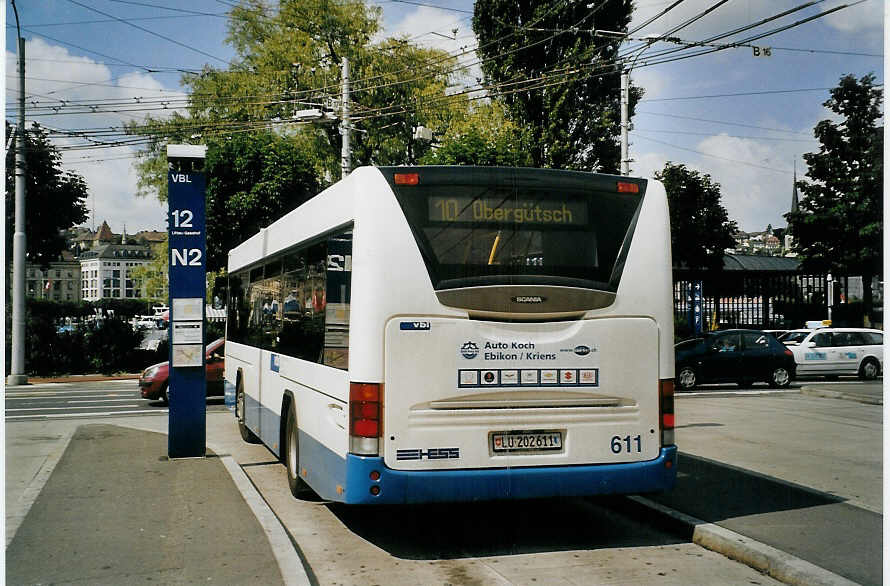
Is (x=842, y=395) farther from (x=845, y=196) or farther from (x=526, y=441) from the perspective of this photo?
(x=526, y=441)

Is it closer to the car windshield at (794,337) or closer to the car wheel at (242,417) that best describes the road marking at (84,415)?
the car wheel at (242,417)

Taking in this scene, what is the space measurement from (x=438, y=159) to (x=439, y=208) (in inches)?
829

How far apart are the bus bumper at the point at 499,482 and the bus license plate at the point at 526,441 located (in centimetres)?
15

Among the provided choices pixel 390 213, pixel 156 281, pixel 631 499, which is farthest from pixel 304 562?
pixel 156 281

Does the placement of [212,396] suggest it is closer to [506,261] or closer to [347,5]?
[506,261]

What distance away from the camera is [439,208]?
6984mm

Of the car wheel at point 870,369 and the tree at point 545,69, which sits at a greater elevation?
the tree at point 545,69

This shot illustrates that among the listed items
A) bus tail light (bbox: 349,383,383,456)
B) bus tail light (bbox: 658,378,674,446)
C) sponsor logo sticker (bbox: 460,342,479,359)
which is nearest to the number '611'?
bus tail light (bbox: 658,378,674,446)

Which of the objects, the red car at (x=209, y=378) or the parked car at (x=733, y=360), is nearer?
the red car at (x=209, y=378)

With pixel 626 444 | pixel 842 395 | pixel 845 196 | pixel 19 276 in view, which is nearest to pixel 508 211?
pixel 626 444

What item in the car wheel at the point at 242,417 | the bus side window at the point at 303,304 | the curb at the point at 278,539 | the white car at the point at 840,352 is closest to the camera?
the curb at the point at 278,539

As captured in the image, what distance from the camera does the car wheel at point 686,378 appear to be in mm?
24375

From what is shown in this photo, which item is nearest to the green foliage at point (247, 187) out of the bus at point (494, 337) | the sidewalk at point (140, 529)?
the sidewalk at point (140, 529)

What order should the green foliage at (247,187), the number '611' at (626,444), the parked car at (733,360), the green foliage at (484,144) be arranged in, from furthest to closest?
the green foliage at (247,187) → the green foliage at (484,144) → the parked car at (733,360) → the number '611' at (626,444)
